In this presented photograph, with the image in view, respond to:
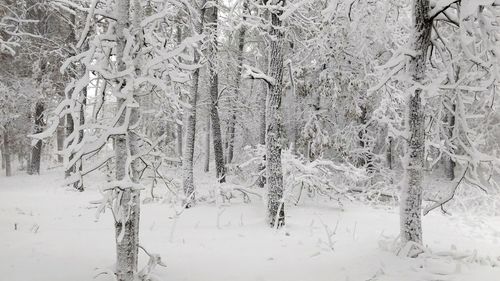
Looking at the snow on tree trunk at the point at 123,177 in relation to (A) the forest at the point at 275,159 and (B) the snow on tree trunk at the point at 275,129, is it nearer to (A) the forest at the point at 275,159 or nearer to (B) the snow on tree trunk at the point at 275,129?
(A) the forest at the point at 275,159

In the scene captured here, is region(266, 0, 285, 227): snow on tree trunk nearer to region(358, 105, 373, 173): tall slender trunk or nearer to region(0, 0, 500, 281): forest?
region(0, 0, 500, 281): forest

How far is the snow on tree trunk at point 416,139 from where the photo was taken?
22.5ft

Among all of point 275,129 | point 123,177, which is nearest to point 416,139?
point 275,129

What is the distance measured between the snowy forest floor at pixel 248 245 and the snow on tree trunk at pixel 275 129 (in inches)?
21.8

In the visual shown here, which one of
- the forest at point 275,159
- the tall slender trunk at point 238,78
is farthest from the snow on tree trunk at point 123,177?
the tall slender trunk at point 238,78

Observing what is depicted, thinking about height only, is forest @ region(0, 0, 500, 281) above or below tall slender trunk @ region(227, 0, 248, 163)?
below

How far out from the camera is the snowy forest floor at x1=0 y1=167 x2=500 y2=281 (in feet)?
20.8

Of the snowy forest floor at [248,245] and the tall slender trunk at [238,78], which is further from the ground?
the tall slender trunk at [238,78]

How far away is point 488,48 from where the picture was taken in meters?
6.17

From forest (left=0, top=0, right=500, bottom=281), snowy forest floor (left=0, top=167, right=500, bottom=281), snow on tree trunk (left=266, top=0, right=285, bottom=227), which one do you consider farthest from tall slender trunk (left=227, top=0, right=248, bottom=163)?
snowy forest floor (left=0, top=167, right=500, bottom=281)

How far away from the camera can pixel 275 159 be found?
9836 mm

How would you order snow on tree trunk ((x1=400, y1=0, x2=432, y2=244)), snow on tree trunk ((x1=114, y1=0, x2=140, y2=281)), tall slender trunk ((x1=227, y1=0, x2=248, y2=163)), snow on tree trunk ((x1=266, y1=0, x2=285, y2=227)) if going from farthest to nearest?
tall slender trunk ((x1=227, y1=0, x2=248, y2=163))
snow on tree trunk ((x1=266, y1=0, x2=285, y2=227))
snow on tree trunk ((x1=400, y1=0, x2=432, y2=244))
snow on tree trunk ((x1=114, y1=0, x2=140, y2=281))

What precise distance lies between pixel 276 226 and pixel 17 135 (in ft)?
65.0

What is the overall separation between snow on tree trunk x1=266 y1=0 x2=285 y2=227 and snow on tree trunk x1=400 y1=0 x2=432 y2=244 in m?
3.33
